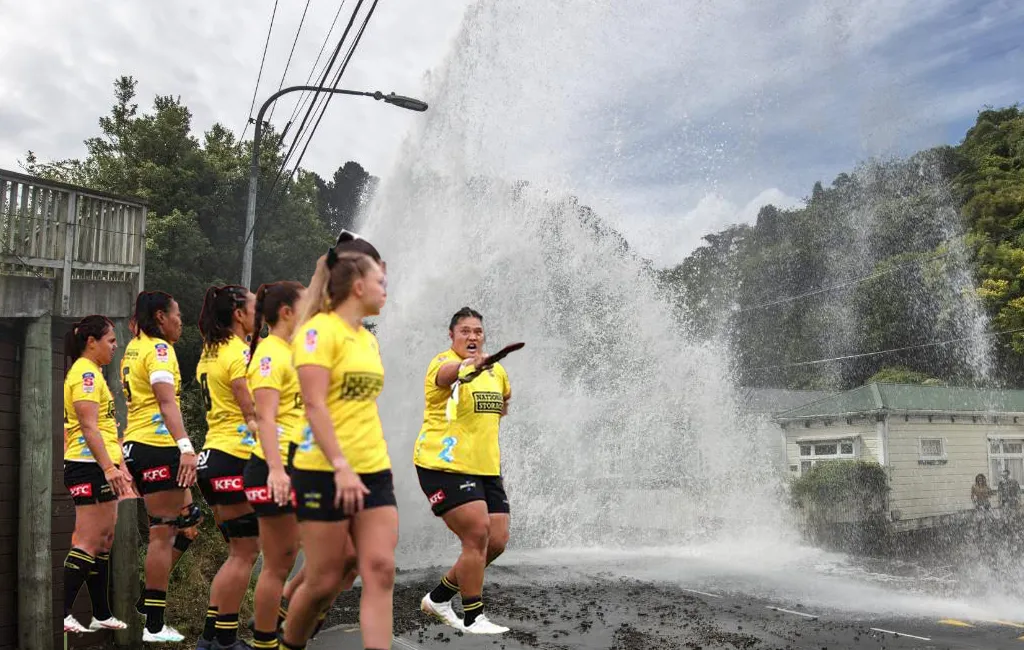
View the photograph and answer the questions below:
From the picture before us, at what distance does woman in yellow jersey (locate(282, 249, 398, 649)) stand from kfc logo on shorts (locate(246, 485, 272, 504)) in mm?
604

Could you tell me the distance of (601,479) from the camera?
67.2ft

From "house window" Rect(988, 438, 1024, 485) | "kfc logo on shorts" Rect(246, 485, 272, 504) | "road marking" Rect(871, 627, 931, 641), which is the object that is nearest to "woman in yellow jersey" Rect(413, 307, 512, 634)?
"kfc logo on shorts" Rect(246, 485, 272, 504)

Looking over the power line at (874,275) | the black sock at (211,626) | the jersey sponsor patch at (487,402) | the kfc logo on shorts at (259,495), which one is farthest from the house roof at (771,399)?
the kfc logo on shorts at (259,495)

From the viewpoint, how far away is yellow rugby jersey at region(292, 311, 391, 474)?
3580 mm

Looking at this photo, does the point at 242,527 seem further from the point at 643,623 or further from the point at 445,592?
the point at 643,623

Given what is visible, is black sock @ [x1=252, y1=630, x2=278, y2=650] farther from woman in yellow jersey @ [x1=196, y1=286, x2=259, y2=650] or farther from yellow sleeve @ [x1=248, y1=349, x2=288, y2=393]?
yellow sleeve @ [x1=248, y1=349, x2=288, y2=393]

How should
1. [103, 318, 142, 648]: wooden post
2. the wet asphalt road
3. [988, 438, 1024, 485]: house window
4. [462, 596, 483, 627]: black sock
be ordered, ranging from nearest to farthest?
1. [462, 596, 483, 627]: black sock
2. [103, 318, 142, 648]: wooden post
3. the wet asphalt road
4. [988, 438, 1024, 485]: house window

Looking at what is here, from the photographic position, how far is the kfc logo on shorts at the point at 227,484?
4.89m

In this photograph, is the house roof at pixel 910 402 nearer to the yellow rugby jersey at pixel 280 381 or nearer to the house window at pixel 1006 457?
the house window at pixel 1006 457

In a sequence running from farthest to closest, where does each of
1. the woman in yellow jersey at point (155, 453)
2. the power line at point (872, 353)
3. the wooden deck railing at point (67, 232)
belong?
the power line at point (872, 353) → the wooden deck railing at point (67, 232) → the woman in yellow jersey at point (155, 453)

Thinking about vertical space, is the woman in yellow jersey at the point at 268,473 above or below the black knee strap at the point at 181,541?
above

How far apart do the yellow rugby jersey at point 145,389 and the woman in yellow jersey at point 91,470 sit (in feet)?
0.79

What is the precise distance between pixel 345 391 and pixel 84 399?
9.36 feet

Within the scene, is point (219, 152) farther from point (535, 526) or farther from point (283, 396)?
point (283, 396)
